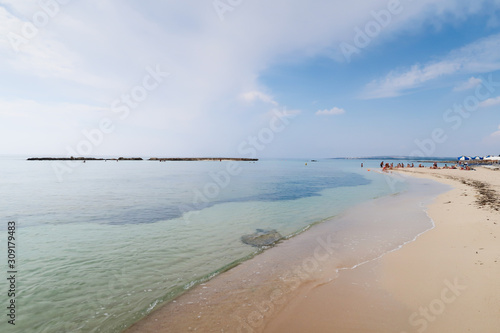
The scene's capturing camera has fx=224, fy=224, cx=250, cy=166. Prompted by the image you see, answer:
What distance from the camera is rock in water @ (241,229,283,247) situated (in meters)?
10.6

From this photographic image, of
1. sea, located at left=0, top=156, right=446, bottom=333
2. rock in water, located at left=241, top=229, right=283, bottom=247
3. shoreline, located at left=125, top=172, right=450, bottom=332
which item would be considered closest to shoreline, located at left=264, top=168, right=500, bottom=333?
shoreline, located at left=125, top=172, right=450, bottom=332

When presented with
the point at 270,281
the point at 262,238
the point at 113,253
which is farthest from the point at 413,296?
the point at 113,253

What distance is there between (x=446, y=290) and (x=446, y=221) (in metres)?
9.10

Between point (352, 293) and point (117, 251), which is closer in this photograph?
point (352, 293)

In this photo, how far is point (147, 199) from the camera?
70.9 feet

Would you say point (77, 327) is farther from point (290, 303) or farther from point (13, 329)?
point (290, 303)

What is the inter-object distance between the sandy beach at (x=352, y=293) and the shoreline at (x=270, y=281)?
0.03 metres

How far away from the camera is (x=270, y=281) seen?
7051 mm

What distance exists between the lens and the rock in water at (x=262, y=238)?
10.6 metres

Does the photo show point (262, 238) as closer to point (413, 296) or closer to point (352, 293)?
point (352, 293)

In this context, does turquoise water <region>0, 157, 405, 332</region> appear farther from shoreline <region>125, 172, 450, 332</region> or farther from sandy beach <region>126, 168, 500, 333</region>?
sandy beach <region>126, 168, 500, 333</region>

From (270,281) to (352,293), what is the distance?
7.72 feet

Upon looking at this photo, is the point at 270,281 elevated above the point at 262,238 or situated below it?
below

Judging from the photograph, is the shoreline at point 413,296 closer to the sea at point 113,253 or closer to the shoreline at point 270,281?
the shoreline at point 270,281
